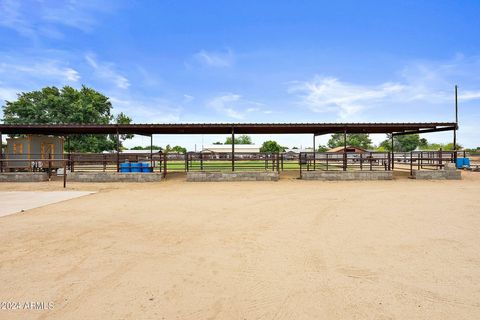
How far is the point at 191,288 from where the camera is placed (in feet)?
10.1

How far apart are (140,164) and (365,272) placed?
1441 cm

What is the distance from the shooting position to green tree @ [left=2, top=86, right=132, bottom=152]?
101 feet

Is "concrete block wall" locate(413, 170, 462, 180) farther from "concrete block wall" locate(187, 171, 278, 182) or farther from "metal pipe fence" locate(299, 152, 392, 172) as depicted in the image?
"concrete block wall" locate(187, 171, 278, 182)

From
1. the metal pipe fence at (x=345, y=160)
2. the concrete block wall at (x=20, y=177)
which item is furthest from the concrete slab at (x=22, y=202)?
the metal pipe fence at (x=345, y=160)

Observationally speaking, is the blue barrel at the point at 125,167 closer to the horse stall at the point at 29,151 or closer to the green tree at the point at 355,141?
the horse stall at the point at 29,151

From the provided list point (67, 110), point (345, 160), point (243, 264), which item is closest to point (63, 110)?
point (67, 110)

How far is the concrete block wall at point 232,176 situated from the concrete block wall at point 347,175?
2.11 meters

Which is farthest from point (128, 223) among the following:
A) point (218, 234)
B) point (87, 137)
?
point (87, 137)

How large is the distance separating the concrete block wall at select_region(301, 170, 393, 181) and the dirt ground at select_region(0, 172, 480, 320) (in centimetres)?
767

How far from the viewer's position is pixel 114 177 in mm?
14555

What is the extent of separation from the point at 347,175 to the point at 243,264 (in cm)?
1256

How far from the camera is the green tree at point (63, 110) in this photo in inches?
1213

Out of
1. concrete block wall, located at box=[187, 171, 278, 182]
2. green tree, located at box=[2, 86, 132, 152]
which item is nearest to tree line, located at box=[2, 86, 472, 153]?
green tree, located at box=[2, 86, 132, 152]

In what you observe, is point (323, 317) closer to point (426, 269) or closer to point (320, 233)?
point (426, 269)
